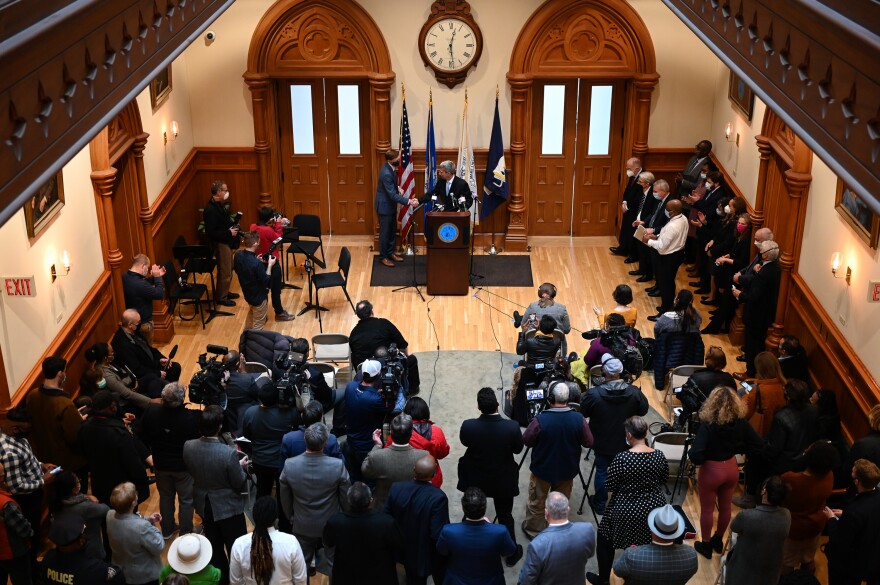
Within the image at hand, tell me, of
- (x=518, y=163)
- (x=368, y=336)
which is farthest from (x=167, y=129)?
(x=368, y=336)

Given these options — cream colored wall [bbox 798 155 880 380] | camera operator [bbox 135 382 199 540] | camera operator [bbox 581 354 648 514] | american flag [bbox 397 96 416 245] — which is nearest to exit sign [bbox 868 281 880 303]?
cream colored wall [bbox 798 155 880 380]

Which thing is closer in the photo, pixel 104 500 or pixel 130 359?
pixel 104 500

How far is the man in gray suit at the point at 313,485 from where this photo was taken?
6.58 metres

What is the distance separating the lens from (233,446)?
6930 mm

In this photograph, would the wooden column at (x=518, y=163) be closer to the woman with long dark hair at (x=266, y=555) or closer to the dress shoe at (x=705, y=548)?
the dress shoe at (x=705, y=548)

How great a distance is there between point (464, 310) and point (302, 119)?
406cm

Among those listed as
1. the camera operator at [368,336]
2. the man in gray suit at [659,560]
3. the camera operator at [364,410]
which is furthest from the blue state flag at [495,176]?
the man in gray suit at [659,560]

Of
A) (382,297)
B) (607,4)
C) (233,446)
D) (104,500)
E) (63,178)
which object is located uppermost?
(607,4)

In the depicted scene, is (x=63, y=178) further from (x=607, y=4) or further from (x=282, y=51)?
(x=607, y=4)

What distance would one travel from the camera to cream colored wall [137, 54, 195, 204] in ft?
37.4

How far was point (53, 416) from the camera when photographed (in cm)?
742

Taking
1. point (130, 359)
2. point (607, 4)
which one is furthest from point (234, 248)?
point (607, 4)

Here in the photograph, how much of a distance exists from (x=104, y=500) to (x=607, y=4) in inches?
367

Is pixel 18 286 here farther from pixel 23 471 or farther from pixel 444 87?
pixel 444 87
